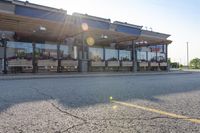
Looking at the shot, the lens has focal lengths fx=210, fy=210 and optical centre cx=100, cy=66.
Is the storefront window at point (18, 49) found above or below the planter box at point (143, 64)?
above

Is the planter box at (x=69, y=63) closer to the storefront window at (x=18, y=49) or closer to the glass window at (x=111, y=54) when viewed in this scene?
the storefront window at (x=18, y=49)

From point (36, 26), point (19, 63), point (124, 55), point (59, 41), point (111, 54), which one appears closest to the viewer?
point (19, 63)

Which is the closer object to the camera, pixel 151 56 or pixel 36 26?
pixel 36 26

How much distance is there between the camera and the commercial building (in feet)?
55.1

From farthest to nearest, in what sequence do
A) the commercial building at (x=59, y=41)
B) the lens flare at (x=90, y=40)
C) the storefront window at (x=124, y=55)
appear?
the lens flare at (x=90, y=40)
the storefront window at (x=124, y=55)
the commercial building at (x=59, y=41)

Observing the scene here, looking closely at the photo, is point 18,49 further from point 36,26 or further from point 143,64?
point 143,64

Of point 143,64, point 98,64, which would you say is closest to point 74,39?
point 98,64

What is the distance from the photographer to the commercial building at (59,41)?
16.8m

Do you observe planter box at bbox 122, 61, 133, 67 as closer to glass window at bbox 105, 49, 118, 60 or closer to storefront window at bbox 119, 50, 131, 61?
glass window at bbox 105, 49, 118, 60

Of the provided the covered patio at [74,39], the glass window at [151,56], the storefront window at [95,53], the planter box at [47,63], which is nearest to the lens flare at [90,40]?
the covered patio at [74,39]

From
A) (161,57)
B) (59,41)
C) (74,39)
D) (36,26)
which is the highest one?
(36,26)

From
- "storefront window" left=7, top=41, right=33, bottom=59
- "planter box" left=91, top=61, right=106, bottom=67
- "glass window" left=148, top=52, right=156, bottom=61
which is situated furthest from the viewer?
"glass window" left=148, top=52, right=156, bottom=61

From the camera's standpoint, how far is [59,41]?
27.6 meters

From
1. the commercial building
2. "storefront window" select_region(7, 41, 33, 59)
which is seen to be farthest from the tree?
"storefront window" select_region(7, 41, 33, 59)
